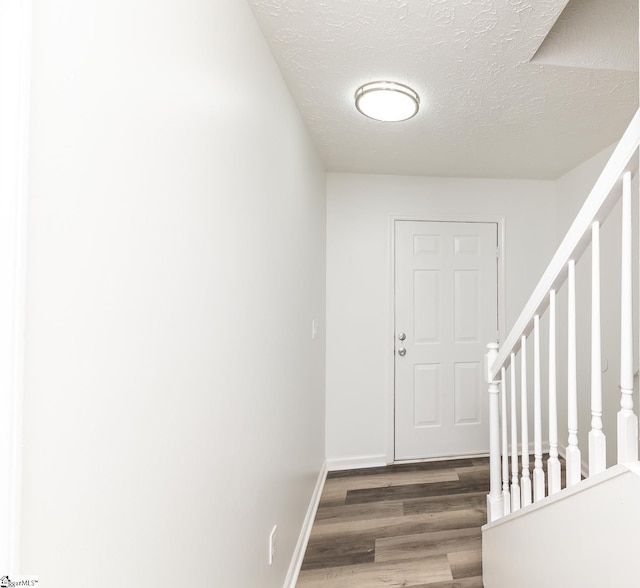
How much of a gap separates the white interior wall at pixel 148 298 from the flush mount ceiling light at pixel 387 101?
0.52 m

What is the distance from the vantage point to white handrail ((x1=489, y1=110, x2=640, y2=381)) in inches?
34.7

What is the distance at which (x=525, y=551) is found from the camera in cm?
128

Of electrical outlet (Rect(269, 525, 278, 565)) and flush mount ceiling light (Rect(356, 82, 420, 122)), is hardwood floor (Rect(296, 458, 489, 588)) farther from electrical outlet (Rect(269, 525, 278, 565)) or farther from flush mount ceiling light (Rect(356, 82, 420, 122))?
flush mount ceiling light (Rect(356, 82, 420, 122))

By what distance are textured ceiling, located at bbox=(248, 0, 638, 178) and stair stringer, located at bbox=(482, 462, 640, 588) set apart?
145 centimetres

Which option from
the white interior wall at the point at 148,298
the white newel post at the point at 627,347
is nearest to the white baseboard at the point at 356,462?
the white interior wall at the point at 148,298

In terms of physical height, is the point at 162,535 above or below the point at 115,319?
below

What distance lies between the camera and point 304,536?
1.90 m

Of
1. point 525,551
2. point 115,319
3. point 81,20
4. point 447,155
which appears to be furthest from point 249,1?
point 525,551

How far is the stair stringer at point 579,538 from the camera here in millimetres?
843

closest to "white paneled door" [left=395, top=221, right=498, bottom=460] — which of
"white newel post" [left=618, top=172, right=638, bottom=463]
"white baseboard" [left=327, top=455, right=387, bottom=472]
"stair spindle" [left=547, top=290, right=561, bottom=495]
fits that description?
"white baseboard" [left=327, top=455, right=387, bottom=472]


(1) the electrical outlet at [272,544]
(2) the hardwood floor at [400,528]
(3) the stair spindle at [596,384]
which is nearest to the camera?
(3) the stair spindle at [596,384]

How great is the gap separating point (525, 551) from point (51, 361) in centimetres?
165

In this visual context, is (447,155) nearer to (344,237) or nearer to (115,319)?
(344,237)

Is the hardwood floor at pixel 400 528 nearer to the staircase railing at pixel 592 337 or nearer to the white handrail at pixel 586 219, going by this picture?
the staircase railing at pixel 592 337
